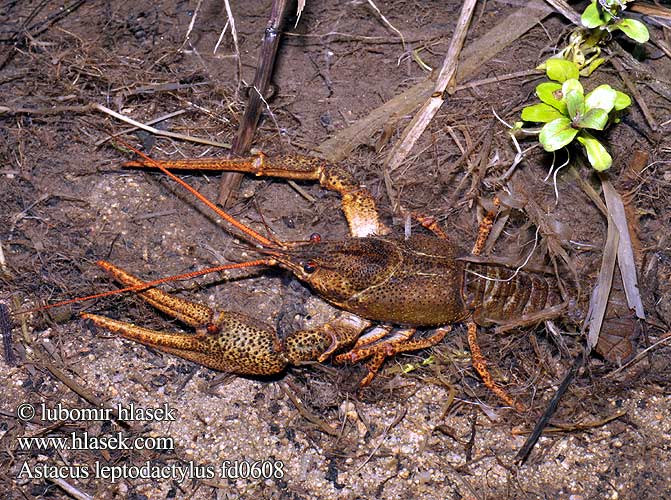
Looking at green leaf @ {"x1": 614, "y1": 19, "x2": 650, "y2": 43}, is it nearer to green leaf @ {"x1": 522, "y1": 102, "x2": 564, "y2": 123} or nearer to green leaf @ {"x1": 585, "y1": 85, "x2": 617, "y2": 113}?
green leaf @ {"x1": 585, "y1": 85, "x2": 617, "y2": 113}

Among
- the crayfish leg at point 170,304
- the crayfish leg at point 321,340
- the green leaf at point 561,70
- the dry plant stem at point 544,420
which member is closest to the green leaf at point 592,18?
the green leaf at point 561,70

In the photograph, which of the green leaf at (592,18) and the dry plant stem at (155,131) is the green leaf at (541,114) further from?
the dry plant stem at (155,131)

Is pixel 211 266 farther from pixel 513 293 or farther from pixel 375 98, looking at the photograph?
pixel 513 293

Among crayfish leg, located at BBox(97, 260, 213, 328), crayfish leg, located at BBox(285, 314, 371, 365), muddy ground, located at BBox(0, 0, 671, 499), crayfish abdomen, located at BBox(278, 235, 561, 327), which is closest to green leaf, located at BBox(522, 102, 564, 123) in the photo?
muddy ground, located at BBox(0, 0, 671, 499)

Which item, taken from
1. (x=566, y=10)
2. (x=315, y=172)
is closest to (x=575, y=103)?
(x=566, y=10)

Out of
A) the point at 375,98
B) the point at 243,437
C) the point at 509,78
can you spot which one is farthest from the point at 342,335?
the point at 509,78

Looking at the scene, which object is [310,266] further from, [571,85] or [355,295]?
[571,85]
